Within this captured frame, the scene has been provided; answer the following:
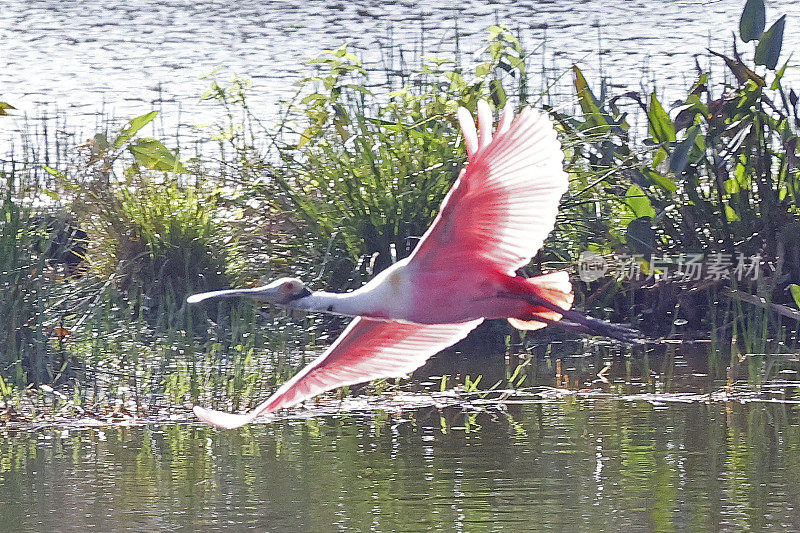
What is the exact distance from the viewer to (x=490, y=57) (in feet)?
25.6

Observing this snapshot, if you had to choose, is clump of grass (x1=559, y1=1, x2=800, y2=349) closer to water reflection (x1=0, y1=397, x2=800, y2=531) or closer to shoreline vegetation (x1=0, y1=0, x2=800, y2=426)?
shoreline vegetation (x1=0, y1=0, x2=800, y2=426)

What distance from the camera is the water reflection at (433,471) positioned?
4.20 m

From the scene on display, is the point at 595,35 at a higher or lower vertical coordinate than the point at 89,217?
higher

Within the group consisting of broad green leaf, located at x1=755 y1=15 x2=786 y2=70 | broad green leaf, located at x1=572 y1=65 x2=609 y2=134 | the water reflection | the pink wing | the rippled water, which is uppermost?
the rippled water

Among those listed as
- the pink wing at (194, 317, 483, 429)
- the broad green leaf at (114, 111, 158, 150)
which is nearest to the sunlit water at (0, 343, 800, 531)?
the pink wing at (194, 317, 483, 429)

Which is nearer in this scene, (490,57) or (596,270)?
(596,270)

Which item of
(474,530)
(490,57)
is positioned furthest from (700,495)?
(490,57)

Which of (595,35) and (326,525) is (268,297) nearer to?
(326,525)

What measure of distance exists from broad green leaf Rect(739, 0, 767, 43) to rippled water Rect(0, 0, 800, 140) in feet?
5.86

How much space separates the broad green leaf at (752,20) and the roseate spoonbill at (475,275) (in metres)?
3.18

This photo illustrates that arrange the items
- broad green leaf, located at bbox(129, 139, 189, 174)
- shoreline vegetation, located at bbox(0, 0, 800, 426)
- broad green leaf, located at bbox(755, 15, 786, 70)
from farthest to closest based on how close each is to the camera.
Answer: broad green leaf, located at bbox(129, 139, 189, 174) → broad green leaf, located at bbox(755, 15, 786, 70) → shoreline vegetation, located at bbox(0, 0, 800, 426)

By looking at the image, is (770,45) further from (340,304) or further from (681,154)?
(340,304)

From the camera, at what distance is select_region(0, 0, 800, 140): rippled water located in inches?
397

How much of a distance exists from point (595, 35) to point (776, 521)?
7649 millimetres
